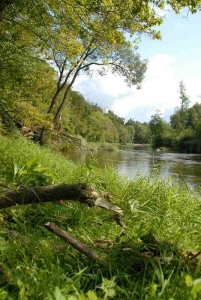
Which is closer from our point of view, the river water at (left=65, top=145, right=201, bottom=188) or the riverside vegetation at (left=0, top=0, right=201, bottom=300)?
the riverside vegetation at (left=0, top=0, right=201, bottom=300)

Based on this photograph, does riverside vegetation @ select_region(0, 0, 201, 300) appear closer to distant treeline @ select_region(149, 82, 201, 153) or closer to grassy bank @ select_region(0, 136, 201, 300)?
grassy bank @ select_region(0, 136, 201, 300)

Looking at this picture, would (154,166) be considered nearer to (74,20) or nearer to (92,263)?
(92,263)

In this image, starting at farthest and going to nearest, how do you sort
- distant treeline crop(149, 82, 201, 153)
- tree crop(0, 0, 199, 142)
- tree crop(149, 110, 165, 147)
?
tree crop(149, 110, 165, 147) < distant treeline crop(149, 82, 201, 153) < tree crop(0, 0, 199, 142)

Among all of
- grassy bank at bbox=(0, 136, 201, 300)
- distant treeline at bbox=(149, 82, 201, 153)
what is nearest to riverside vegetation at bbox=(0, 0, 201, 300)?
grassy bank at bbox=(0, 136, 201, 300)

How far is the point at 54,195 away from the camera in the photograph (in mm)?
2527

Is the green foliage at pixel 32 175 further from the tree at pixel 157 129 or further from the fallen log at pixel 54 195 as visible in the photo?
the tree at pixel 157 129

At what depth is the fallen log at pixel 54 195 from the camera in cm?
244

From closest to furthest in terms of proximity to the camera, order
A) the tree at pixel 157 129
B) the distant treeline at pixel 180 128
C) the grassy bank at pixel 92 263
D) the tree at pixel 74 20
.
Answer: the grassy bank at pixel 92 263, the tree at pixel 74 20, the distant treeline at pixel 180 128, the tree at pixel 157 129

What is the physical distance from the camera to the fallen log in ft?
8.02

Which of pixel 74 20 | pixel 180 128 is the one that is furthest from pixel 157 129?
pixel 74 20

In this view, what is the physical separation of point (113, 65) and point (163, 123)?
5194 cm

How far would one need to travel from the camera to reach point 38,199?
2.56 meters

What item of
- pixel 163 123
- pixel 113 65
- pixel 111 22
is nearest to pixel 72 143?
pixel 111 22

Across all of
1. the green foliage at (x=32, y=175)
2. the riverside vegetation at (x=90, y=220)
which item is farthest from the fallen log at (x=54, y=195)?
the green foliage at (x=32, y=175)
